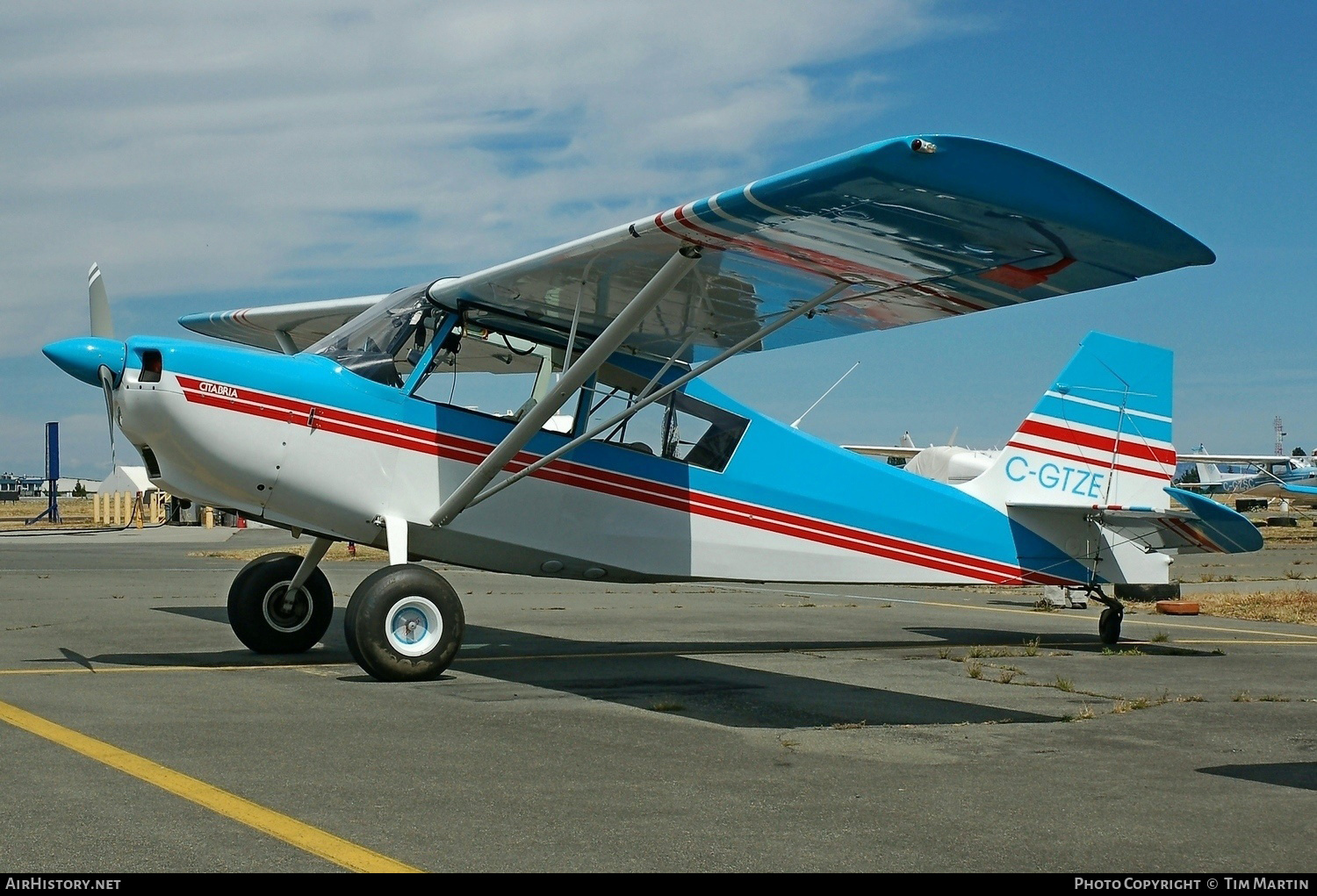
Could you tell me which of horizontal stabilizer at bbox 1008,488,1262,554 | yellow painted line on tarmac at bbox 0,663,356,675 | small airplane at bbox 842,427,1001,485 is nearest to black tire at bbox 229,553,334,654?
yellow painted line on tarmac at bbox 0,663,356,675

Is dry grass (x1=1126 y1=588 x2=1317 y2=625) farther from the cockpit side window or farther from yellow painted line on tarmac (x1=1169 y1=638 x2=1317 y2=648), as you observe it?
the cockpit side window

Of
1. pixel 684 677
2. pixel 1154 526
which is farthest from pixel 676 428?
pixel 1154 526

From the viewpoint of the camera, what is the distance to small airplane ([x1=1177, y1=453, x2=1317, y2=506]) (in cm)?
5790

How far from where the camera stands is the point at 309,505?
344 inches

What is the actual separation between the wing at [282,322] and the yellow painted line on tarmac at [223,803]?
6.08 m

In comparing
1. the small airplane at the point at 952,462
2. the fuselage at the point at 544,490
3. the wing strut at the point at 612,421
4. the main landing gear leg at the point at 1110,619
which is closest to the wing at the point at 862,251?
the wing strut at the point at 612,421

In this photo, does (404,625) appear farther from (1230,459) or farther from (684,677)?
(1230,459)

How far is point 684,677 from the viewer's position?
29.5ft

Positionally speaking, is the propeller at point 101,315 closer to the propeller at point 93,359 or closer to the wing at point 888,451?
the propeller at point 93,359

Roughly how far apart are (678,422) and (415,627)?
2848mm

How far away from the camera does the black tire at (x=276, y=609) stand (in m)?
9.93
